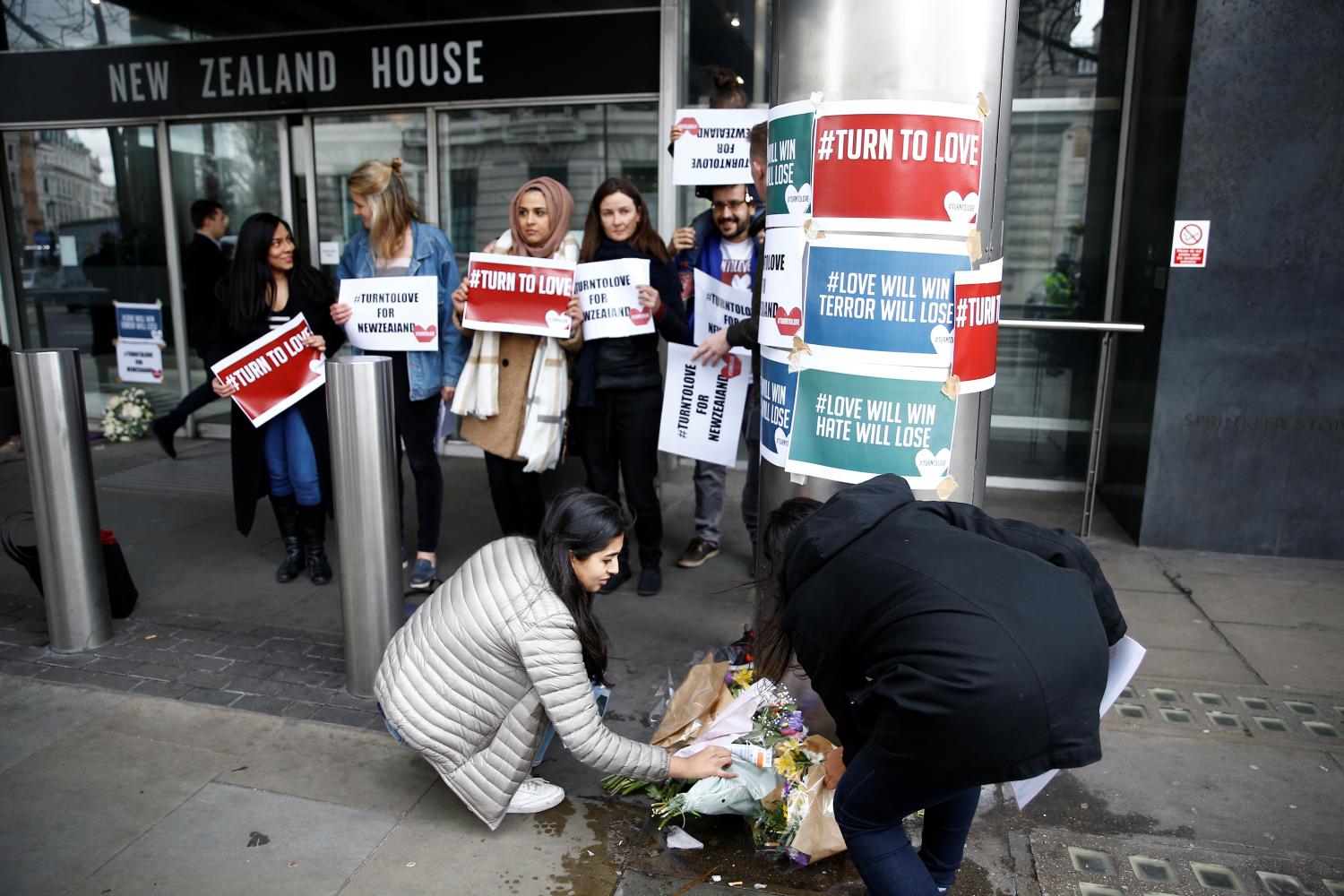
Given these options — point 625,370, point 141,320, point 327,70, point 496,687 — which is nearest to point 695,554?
point 625,370

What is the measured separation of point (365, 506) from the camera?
354 cm

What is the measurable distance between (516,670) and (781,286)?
1350 millimetres

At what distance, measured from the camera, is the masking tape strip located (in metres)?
2.88

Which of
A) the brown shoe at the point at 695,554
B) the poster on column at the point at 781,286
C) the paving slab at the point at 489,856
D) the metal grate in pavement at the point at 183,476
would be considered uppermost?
the poster on column at the point at 781,286

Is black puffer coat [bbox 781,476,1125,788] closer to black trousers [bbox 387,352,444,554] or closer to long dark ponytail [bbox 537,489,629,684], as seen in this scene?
long dark ponytail [bbox 537,489,629,684]

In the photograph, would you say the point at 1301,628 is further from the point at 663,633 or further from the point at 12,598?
the point at 12,598

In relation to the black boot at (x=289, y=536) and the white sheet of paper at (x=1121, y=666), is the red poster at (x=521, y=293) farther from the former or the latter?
the white sheet of paper at (x=1121, y=666)

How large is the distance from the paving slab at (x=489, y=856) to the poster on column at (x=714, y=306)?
237 cm

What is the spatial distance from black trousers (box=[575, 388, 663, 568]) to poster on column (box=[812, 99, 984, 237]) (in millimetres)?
1891

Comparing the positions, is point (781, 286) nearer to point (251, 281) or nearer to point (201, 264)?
point (251, 281)

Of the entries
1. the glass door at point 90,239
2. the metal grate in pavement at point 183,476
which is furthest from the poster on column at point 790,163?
the glass door at point 90,239

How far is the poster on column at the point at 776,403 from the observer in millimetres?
2982

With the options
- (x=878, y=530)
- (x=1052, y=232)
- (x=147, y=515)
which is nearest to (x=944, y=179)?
(x=878, y=530)

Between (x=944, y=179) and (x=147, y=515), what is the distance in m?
5.17
